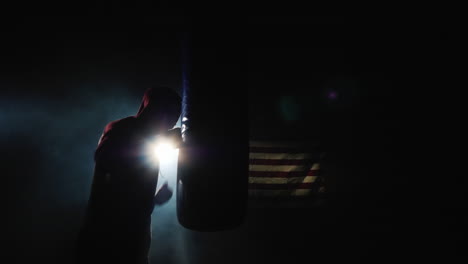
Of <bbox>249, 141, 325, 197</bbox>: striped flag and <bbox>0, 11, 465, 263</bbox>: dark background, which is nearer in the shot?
<bbox>0, 11, 465, 263</bbox>: dark background

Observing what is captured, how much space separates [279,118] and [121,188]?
1.30 metres

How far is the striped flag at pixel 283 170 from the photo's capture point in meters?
1.69

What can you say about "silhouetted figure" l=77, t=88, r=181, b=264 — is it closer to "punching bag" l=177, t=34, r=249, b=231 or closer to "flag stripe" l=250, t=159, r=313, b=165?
"punching bag" l=177, t=34, r=249, b=231

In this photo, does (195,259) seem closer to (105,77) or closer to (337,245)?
(337,245)

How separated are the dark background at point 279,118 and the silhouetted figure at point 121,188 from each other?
2.53 ft

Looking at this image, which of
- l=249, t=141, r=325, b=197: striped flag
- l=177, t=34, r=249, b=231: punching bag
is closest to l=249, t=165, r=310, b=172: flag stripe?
l=249, t=141, r=325, b=197: striped flag

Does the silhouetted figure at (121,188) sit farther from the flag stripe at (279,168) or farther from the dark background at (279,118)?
the flag stripe at (279,168)

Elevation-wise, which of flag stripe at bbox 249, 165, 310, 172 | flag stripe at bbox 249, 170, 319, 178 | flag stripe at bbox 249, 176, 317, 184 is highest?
flag stripe at bbox 249, 165, 310, 172

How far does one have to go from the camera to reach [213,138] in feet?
2.70

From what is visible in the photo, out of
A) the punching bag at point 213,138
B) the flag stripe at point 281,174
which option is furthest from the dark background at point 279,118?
the punching bag at point 213,138

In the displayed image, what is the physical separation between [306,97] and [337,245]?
1.30 meters

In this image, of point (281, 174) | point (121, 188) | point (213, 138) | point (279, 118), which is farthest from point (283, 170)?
point (121, 188)

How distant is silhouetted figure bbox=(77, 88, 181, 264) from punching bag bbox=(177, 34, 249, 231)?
0.18 meters

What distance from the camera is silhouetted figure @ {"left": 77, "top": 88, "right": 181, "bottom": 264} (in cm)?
87
